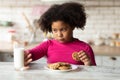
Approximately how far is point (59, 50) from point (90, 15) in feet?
4.97

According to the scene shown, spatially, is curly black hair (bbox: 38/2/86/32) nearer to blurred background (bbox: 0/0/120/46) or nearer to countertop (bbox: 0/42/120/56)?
countertop (bbox: 0/42/120/56)

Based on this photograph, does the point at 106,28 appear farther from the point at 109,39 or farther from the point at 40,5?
the point at 40,5

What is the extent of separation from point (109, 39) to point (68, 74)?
6.45ft

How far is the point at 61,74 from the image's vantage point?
60.1 inches

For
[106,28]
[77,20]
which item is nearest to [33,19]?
[106,28]

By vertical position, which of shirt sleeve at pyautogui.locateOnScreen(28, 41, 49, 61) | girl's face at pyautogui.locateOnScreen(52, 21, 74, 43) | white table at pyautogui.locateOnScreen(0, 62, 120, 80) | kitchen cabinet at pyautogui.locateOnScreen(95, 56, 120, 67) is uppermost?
girl's face at pyautogui.locateOnScreen(52, 21, 74, 43)

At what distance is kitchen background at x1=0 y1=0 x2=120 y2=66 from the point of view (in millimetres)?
3373

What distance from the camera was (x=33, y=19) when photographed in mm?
3467

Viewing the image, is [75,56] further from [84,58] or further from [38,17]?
[38,17]

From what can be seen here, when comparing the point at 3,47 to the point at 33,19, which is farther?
the point at 33,19

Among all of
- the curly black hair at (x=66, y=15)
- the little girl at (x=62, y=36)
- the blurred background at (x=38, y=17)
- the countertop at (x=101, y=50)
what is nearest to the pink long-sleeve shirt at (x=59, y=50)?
the little girl at (x=62, y=36)

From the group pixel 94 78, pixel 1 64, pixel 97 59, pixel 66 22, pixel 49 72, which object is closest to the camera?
pixel 94 78

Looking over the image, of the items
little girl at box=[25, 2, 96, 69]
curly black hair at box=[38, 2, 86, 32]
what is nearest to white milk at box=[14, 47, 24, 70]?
little girl at box=[25, 2, 96, 69]

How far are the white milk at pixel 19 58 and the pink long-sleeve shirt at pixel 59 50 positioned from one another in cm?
27
